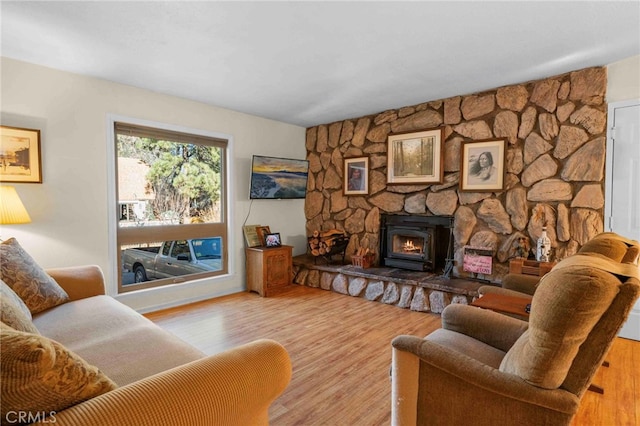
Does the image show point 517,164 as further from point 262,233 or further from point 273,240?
point 262,233

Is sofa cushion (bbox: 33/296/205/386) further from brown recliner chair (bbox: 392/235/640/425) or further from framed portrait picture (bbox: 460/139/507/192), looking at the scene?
framed portrait picture (bbox: 460/139/507/192)

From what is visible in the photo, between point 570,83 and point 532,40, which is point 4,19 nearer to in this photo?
point 532,40

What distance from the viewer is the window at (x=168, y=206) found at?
3484 millimetres

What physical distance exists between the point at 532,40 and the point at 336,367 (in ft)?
9.46

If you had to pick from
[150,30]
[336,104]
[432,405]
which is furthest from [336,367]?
[336,104]

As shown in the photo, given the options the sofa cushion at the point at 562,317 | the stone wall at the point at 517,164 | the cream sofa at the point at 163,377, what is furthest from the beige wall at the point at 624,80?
the cream sofa at the point at 163,377

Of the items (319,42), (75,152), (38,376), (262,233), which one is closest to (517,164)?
(319,42)

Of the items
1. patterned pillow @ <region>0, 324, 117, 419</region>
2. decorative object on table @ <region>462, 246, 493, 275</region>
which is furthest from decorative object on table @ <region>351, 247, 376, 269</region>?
patterned pillow @ <region>0, 324, 117, 419</region>

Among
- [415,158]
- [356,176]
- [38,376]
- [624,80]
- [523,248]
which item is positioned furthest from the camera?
[356,176]

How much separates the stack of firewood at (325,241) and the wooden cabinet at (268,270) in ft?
1.29

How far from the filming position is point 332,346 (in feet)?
8.86

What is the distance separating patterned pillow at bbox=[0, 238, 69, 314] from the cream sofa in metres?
0.22

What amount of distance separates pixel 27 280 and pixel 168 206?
1858 millimetres

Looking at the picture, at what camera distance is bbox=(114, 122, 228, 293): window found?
137 inches
